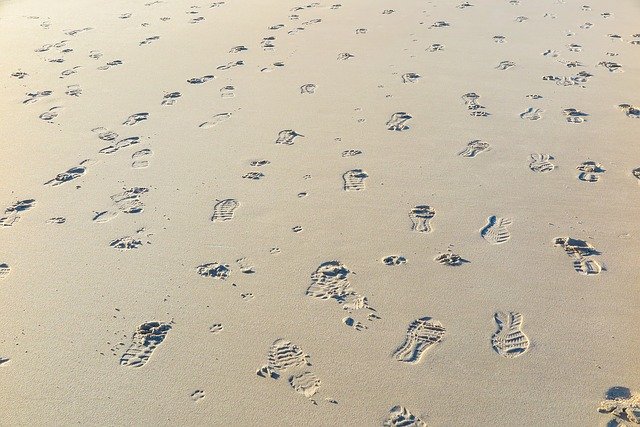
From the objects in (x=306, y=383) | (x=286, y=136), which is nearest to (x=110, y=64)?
(x=286, y=136)

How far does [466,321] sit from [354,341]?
576 mm

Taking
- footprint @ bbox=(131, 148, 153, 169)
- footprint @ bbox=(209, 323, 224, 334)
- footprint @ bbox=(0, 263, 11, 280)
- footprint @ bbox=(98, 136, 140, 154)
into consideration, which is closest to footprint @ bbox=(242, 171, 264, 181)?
footprint @ bbox=(131, 148, 153, 169)

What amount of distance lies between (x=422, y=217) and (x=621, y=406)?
169 cm

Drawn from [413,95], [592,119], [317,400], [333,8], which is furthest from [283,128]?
[333,8]

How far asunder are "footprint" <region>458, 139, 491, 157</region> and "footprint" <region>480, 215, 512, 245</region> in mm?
840

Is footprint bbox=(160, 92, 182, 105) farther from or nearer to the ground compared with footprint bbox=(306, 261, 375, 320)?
farther from the ground

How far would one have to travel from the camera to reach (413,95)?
5.86 m

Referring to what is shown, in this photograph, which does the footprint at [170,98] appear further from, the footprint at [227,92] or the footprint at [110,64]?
the footprint at [110,64]

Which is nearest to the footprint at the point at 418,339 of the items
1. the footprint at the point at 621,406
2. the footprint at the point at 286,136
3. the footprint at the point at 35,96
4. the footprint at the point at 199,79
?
the footprint at the point at 621,406

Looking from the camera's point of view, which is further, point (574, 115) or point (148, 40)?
point (148, 40)

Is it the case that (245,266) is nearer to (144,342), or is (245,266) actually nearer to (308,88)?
(144,342)

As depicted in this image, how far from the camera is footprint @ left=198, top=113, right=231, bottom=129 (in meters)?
5.51

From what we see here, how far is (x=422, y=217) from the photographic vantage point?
13.9 ft

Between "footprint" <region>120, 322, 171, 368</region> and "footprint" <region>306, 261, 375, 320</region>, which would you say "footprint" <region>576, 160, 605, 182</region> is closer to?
"footprint" <region>306, 261, 375, 320</region>
